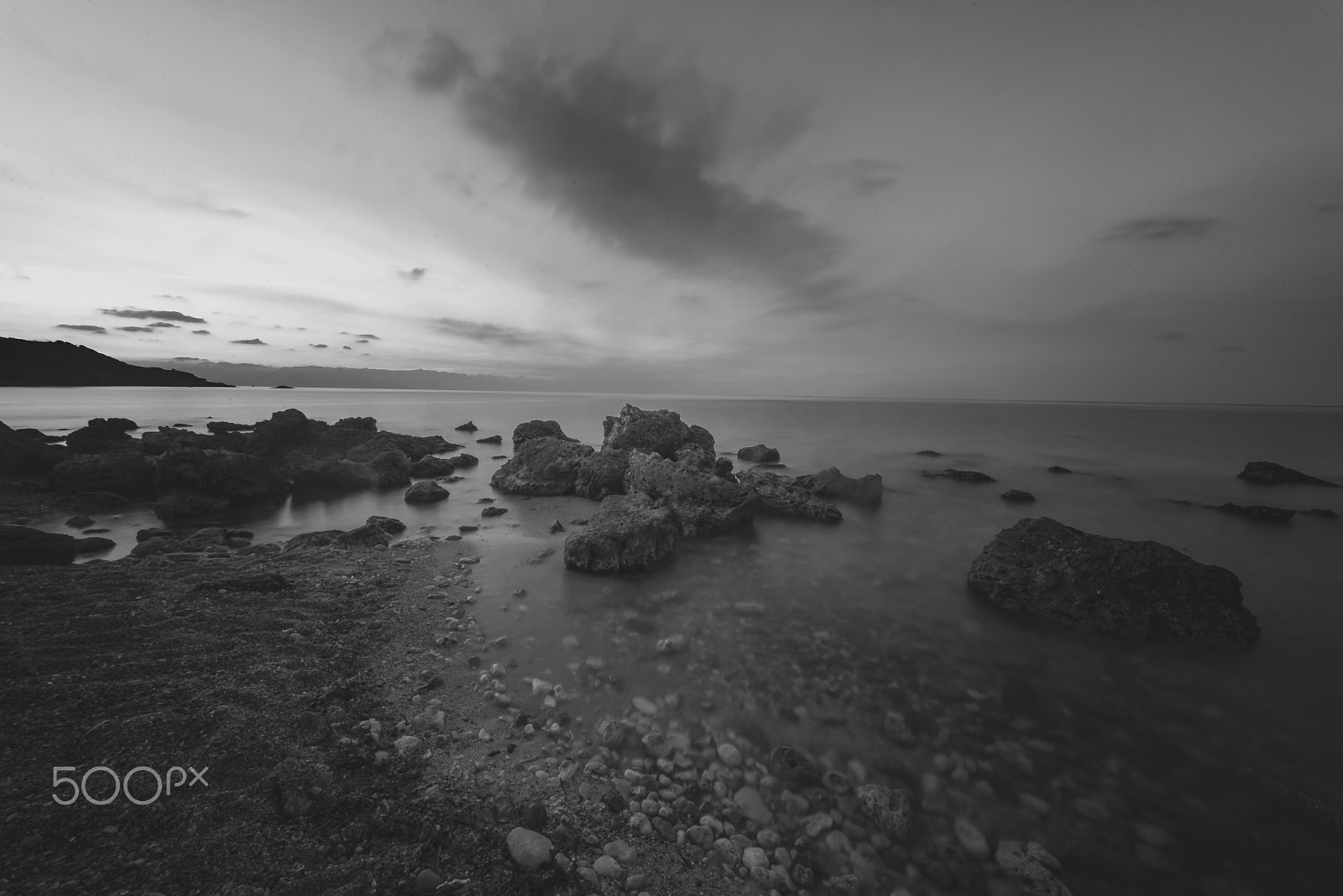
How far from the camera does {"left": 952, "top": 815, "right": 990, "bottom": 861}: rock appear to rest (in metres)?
3.61

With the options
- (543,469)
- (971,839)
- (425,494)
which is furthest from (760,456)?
(971,839)

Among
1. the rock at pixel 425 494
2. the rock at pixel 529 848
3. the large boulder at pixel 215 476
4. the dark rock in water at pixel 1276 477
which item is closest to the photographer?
the rock at pixel 529 848

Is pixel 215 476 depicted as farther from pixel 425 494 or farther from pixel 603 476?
pixel 603 476

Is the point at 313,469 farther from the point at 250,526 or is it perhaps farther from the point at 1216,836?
the point at 1216,836

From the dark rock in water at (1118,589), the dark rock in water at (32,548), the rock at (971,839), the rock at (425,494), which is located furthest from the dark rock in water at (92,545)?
the dark rock in water at (1118,589)

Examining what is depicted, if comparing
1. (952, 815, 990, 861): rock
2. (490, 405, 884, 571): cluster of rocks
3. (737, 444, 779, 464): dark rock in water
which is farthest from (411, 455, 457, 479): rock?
(952, 815, 990, 861): rock

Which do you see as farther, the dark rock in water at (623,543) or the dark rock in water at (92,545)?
the dark rock in water at (92,545)

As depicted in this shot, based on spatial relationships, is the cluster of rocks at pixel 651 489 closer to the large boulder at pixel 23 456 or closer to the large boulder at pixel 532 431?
the large boulder at pixel 532 431

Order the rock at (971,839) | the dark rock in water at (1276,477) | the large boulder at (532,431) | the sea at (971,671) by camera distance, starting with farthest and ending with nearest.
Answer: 1. the large boulder at (532,431)
2. the dark rock in water at (1276,477)
3. the sea at (971,671)
4. the rock at (971,839)

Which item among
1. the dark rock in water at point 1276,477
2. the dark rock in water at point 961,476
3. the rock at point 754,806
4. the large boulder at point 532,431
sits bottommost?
the rock at point 754,806

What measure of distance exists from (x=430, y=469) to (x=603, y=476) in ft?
26.4

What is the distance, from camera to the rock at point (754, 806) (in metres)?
3.80

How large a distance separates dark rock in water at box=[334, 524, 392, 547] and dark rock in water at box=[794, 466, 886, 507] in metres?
12.9

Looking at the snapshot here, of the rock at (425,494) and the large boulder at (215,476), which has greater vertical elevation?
the large boulder at (215,476)
